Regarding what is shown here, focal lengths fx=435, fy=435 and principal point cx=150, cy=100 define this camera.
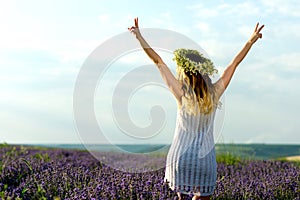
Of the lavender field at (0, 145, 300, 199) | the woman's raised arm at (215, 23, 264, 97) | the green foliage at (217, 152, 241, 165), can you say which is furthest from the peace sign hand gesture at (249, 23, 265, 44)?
the green foliage at (217, 152, 241, 165)

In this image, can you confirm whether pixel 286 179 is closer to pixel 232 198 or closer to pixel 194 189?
pixel 232 198

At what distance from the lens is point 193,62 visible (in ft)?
13.1

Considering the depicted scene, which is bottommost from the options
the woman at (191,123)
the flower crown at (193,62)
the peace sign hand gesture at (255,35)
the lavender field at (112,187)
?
the lavender field at (112,187)

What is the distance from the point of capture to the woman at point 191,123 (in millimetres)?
4066

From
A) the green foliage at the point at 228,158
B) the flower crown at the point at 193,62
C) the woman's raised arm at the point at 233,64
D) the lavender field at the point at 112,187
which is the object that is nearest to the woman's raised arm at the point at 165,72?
the flower crown at the point at 193,62

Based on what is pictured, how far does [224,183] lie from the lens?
529cm

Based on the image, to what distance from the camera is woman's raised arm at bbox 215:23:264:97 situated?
4238mm

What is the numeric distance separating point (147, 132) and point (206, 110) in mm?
597

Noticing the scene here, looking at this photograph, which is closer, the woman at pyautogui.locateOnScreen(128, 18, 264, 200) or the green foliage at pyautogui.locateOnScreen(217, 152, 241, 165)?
the woman at pyautogui.locateOnScreen(128, 18, 264, 200)

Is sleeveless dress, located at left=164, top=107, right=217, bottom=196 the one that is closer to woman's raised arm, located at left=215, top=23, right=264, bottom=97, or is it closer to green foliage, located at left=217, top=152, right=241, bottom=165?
woman's raised arm, located at left=215, top=23, right=264, bottom=97

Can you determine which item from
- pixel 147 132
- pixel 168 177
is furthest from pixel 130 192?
pixel 147 132

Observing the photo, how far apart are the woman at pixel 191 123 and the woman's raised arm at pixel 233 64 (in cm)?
7

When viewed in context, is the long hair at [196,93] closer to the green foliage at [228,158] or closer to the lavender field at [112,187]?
the lavender field at [112,187]

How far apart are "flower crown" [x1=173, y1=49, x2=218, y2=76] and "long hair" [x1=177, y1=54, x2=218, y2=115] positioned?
6cm
